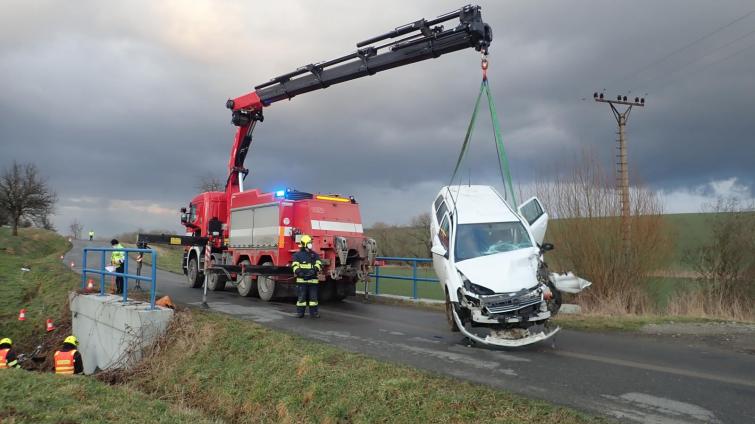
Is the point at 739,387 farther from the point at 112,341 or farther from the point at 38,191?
the point at 38,191

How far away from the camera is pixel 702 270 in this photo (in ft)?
60.0

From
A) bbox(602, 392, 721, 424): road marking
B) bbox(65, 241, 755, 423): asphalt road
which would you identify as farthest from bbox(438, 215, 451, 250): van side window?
bbox(602, 392, 721, 424): road marking

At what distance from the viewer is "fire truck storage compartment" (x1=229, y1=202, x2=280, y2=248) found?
47.1ft

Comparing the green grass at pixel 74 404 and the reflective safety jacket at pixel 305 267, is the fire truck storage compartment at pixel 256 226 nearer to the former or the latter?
the reflective safety jacket at pixel 305 267

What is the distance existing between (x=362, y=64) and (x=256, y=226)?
218 inches

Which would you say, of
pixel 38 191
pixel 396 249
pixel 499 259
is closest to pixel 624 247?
pixel 499 259

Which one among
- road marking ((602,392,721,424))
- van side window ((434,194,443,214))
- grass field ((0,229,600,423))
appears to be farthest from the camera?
van side window ((434,194,443,214))

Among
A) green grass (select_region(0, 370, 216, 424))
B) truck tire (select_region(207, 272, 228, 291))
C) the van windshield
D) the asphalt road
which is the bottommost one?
green grass (select_region(0, 370, 216, 424))

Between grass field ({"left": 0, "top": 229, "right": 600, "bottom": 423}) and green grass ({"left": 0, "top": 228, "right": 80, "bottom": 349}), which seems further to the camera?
green grass ({"left": 0, "top": 228, "right": 80, "bottom": 349})

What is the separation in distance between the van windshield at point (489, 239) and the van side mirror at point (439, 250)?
0.86 feet

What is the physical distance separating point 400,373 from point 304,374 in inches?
55.2

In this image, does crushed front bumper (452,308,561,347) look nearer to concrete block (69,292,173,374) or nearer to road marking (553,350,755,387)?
road marking (553,350,755,387)

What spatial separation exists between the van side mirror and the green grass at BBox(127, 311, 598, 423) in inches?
100

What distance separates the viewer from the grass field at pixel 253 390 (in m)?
5.34
